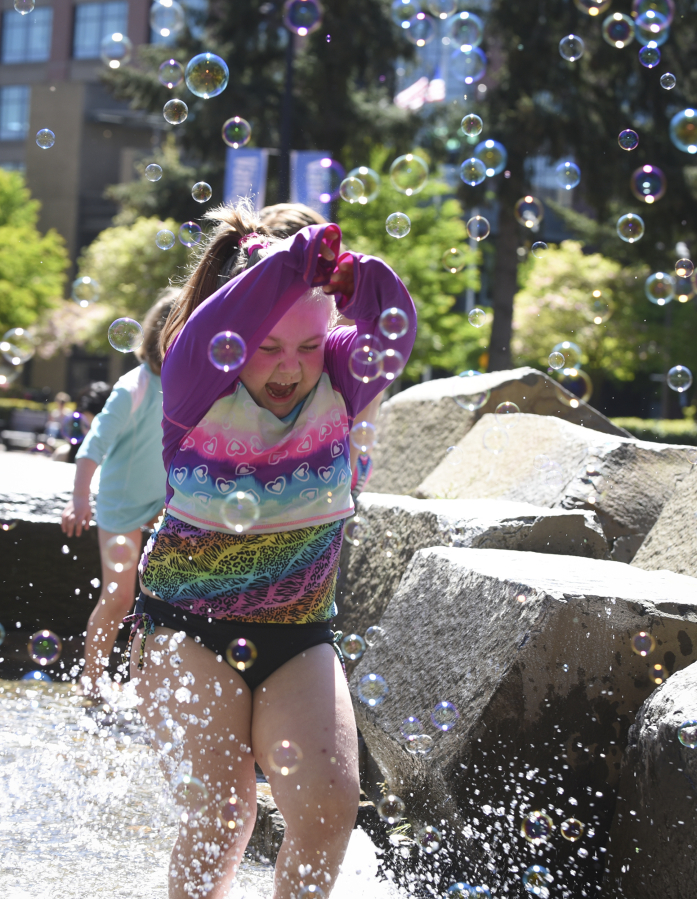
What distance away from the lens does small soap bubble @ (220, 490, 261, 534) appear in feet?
6.65

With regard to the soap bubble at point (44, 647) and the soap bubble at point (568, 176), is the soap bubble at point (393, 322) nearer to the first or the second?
the soap bubble at point (44, 647)

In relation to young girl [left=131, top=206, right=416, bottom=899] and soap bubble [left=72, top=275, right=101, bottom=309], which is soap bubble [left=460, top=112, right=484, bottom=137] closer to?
soap bubble [left=72, top=275, right=101, bottom=309]

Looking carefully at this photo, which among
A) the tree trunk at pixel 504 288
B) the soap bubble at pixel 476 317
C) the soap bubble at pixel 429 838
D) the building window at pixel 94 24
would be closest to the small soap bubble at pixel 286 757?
the soap bubble at pixel 429 838

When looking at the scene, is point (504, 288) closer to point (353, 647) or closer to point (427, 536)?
point (427, 536)

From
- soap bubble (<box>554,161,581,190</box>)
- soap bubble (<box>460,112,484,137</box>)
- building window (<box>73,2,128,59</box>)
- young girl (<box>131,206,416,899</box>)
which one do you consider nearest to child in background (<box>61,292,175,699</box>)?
soap bubble (<box>460,112,484,137</box>)

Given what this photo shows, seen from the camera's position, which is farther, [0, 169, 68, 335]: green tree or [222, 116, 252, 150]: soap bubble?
[0, 169, 68, 335]: green tree

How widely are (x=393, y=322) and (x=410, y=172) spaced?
8.16ft

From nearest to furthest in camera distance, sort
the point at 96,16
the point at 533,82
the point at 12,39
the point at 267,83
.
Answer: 1. the point at 533,82
2. the point at 267,83
3. the point at 96,16
4. the point at 12,39

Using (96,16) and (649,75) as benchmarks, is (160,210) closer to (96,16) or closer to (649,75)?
(649,75)

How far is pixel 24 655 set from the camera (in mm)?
4945

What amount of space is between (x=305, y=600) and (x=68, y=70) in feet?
155

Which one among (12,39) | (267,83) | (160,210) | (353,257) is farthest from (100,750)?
(12,39)

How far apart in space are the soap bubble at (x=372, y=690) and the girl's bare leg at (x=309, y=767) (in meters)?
1.06

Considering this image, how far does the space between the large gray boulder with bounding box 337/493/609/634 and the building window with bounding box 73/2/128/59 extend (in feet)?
144
